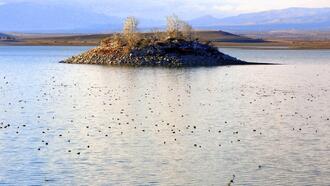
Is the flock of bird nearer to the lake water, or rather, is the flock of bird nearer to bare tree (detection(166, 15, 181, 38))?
the lake water

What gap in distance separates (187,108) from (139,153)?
13796 mm

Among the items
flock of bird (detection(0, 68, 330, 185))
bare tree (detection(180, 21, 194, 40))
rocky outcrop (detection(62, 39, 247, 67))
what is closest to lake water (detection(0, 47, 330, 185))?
flock of bird (detection(0, 68, 330, 185))

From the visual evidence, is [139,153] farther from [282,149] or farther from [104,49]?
[104,49]

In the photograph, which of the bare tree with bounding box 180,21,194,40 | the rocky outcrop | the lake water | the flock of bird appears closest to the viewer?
the lake water

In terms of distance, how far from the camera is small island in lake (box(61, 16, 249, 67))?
8194 centimetres

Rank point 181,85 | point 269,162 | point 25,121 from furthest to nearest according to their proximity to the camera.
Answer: point 181,85 → point 25,121 → point 269,162

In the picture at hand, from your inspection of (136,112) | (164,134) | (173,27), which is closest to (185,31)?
(173,27)

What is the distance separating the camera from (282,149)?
2589 centimetres

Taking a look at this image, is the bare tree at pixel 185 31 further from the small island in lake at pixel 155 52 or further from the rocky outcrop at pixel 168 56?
the rocky outcrop at pixel 168 56

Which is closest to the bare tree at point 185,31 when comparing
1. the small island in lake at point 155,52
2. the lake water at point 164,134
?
the small island in lake at point 155,52

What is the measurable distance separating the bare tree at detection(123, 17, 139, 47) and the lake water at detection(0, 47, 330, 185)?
31.2 meters

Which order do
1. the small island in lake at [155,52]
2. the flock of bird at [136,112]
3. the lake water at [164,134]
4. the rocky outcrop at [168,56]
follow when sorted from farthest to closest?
the small island in lake at [155,52] < the rocky outcrop at [168,56] < the flock of bird at [136,112] < the lake water at [164,134]

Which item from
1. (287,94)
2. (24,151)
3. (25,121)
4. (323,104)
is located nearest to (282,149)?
(24,151)

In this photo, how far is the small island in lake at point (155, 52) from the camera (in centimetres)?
8194
